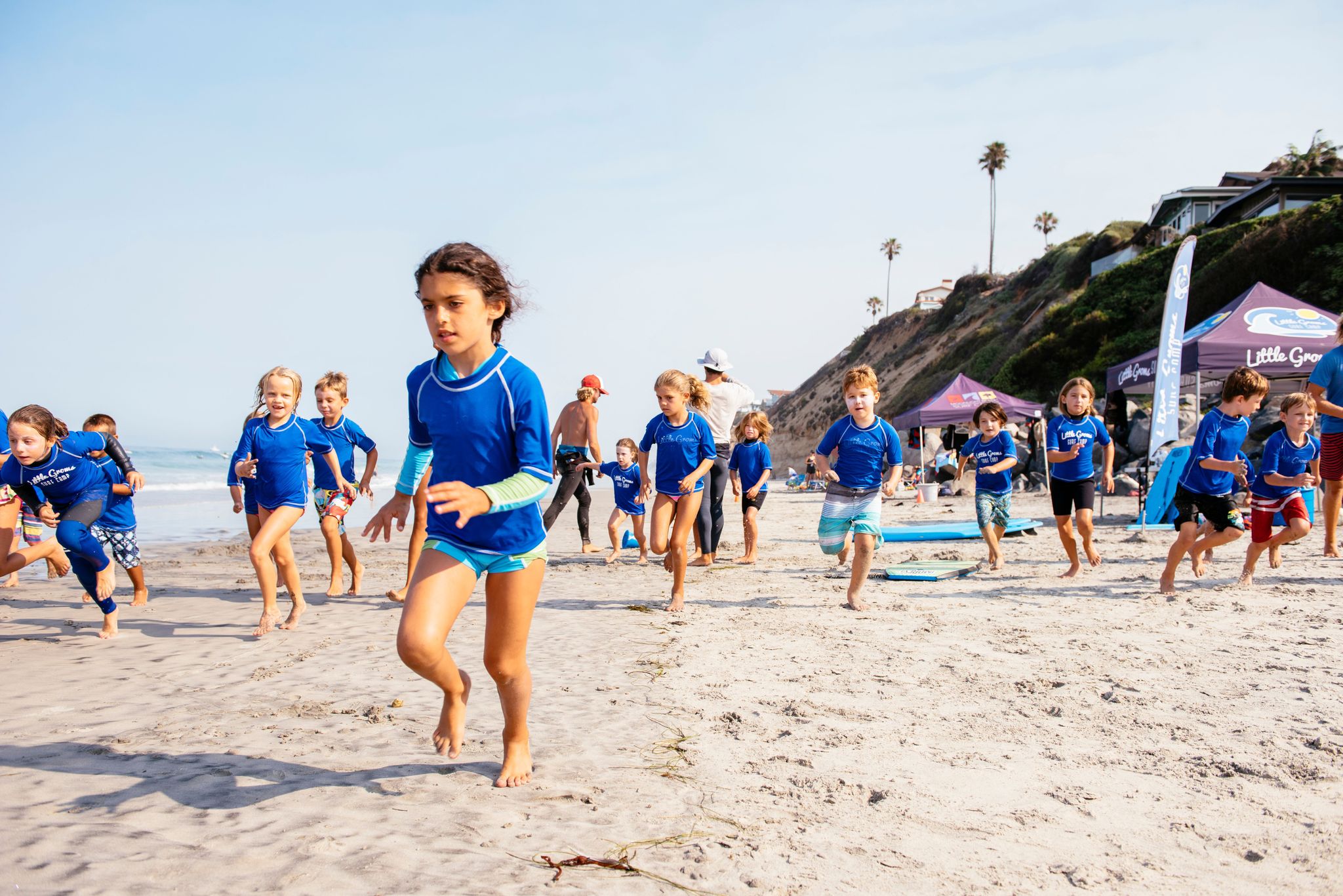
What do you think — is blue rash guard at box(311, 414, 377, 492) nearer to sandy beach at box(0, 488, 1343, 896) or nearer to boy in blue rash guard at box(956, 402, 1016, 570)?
sandy beach at box(0, 488, 1343, 896)

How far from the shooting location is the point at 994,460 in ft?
27.4

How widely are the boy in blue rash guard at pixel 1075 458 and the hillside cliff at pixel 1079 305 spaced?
2213 cm

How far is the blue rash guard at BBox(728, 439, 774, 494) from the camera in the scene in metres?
9.83

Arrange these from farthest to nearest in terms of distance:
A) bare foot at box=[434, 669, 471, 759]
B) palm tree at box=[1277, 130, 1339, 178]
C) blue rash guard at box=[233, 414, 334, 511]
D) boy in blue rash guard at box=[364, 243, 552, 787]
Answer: palm tree at box=[1277, 130, 1339, 178] < blue rash guard at box=[233, 414, 334, 511] < bare foot at box=[434, 669, 471, 759] < boy in blue rash guard at box=[364, 243, 552, 787]

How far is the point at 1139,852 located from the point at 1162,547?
814 centimetres

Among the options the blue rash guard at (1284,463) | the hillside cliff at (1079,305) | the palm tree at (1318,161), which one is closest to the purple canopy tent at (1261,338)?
the blue rash guard at (1284,463)

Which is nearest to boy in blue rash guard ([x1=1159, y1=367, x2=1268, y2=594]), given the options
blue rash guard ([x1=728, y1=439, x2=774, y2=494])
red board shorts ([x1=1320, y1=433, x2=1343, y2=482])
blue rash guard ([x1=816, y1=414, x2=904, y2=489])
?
red board shorts ([x1=1320, y1=433, x2=1343, y2=482])

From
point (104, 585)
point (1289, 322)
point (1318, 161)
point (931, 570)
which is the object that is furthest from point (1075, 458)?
point (1318, 161)

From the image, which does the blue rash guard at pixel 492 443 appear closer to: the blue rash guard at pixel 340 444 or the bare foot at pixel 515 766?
the bare foot at pixel 515 766

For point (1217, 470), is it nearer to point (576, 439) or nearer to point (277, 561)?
point (576, 439)

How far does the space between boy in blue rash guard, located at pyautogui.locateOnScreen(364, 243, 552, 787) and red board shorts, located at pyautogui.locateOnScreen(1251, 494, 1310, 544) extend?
6.58 m

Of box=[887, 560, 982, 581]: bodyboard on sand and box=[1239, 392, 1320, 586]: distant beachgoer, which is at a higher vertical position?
box=[1239, 392, 1320, 586]: distant beachgoer

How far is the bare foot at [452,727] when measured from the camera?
3.13m

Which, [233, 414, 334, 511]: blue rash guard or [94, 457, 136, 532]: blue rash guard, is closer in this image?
[233, 414, 334, 511]: blue rash guard
